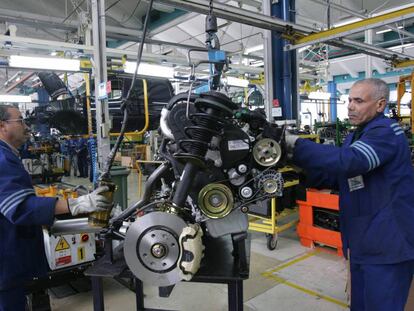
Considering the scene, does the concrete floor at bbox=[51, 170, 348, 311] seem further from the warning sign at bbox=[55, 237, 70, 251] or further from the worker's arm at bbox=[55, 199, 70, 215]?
the worker's arm at bbox=[55, 199, 70, 215]

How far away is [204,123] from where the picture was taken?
1.31m

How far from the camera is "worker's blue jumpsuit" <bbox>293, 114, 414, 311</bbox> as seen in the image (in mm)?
1432

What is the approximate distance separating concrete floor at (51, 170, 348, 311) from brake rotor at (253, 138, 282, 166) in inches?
58.7

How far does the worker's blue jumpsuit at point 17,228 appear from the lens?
55.4 inches

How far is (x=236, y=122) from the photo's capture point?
1453 mm

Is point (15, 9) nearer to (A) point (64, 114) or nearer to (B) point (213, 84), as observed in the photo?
(A) point (64, 114)

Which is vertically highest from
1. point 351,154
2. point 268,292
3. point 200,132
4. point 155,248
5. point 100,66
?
point 100,66

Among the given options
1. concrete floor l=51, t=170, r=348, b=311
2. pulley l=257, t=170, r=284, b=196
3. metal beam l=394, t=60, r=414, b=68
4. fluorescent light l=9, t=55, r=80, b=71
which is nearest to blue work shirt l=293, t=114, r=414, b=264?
pulley l=257, t=170, r=284, b=196

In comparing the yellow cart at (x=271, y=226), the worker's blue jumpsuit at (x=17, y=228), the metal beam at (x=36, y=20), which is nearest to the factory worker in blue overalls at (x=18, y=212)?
the worker's blue jumpsuit at (x=17, y=228)

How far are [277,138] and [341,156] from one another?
27cm

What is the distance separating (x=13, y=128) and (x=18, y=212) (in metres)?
0.51

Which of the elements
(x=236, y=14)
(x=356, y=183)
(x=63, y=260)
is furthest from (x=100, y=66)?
(x=356, y=183)

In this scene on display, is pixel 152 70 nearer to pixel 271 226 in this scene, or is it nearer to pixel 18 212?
pixel 271 226

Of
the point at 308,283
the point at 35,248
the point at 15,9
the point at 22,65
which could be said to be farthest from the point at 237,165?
the point at 15,9
